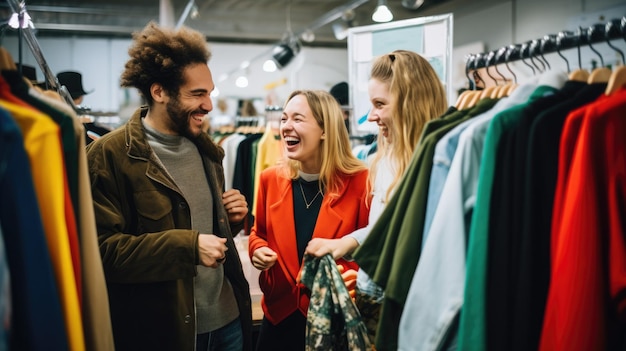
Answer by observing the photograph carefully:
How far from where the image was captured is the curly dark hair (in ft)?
6.46

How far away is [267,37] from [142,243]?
8.93 m

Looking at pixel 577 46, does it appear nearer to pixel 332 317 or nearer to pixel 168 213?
pixel 332 317

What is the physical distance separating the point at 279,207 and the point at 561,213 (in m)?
1.29

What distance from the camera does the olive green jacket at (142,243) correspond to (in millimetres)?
1681

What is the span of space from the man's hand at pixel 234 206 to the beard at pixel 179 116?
0.32m

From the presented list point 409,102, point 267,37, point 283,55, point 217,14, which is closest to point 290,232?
point 409,102

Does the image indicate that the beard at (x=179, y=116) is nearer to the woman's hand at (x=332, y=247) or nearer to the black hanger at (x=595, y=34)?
the woman's hand at (x=332, y=247)

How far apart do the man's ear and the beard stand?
4cm

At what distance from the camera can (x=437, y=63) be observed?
293 centimetres

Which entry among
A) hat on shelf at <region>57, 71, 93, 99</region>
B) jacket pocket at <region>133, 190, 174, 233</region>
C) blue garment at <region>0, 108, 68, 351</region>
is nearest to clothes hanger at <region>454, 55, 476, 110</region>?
jacket pocket at <region>133, 190, 174, 233</region>

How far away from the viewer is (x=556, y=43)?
1540 mm

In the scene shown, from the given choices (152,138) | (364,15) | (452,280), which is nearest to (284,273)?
(152,138)

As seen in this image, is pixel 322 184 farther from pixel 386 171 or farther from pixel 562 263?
pixel 562 263

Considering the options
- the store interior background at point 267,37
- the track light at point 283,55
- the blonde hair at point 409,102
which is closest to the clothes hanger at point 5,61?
the blonde hair at point 409,102
